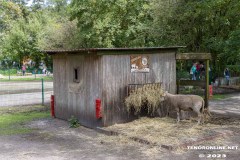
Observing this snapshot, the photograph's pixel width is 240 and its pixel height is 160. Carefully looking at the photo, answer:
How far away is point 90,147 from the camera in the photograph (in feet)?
28.1

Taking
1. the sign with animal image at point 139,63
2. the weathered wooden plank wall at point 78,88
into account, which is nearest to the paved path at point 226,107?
the sign with animal image at point 139,63

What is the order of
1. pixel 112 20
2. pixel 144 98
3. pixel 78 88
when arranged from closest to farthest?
pixel 144 98
pixel 78 88
pixel 112 20

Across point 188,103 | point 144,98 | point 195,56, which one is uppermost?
point 195,56

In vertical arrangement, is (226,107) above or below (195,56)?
below

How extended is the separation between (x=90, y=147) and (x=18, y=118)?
5617 millimetres

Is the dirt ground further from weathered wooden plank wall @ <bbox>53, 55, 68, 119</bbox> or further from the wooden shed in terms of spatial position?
weathered wooden plank wall @ <bbox>53, 55, 68, 119</bbox>

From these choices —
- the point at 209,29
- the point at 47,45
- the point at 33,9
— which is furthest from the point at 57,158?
the point at 33,9

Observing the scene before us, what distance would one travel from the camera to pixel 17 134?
409 inches

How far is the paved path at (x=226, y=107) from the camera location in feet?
42.4

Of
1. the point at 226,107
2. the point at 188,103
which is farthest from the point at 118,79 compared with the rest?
the point at 226,107

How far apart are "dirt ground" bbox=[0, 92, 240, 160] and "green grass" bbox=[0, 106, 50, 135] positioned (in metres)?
0.57

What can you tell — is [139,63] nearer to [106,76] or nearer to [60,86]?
[106,76]

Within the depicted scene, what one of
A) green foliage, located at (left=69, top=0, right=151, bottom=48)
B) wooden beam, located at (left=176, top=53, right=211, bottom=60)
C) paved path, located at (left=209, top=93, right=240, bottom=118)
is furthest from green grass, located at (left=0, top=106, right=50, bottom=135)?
green foliage, located at (left=69, top=0, right=151, bottom=48)

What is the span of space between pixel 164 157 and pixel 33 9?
67.7 metres
